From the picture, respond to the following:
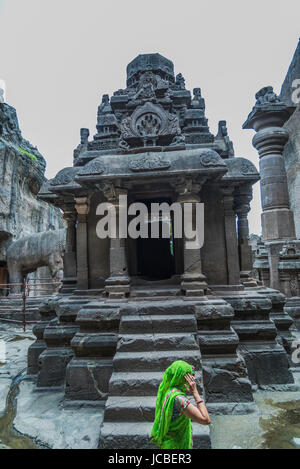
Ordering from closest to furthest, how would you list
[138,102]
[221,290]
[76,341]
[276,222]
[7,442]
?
[7,442]
[76,341]
[221,290]
[138,102]
[276,222]

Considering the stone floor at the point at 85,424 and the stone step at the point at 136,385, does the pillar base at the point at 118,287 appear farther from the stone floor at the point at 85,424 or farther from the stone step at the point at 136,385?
the stone floor at the point at 85,424

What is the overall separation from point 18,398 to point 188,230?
3.53 metres

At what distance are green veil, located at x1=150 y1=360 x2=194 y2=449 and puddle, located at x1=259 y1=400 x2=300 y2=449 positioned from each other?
3.85 ft

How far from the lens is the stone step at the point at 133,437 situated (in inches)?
100

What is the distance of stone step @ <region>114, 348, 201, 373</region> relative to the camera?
11.0 ft

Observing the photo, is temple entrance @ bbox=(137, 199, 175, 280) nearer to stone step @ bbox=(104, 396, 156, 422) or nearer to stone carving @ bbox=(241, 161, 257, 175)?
stone carving @ bbox=(241, 161, 257, 175)

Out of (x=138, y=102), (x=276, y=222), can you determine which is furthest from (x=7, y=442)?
(x=276, y=222)

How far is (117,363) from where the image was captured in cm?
340

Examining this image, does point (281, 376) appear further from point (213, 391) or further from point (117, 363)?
point (117, 363)

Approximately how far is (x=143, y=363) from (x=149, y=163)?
293 cm

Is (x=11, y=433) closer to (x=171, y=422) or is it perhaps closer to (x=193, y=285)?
(x=171, y=422)

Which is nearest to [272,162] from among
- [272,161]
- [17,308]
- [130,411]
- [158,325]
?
[272,161]

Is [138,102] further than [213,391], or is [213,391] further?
[138,102]

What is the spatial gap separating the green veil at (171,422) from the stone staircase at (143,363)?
0.61 metres
